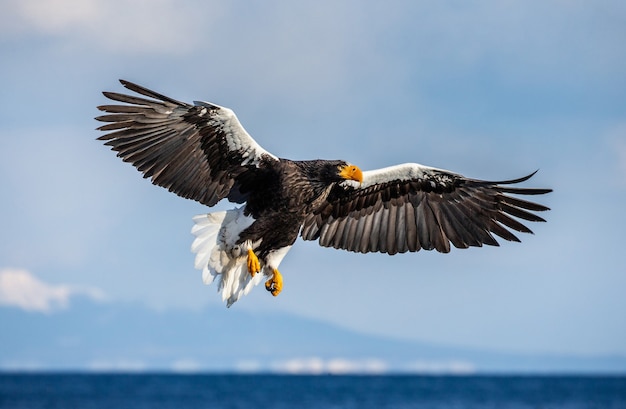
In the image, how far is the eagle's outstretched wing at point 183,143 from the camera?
1027cm

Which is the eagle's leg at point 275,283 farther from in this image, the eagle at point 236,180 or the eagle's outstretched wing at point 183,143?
the eagle's outstretched wing at point 183,143

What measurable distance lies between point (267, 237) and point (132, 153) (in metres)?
1.54

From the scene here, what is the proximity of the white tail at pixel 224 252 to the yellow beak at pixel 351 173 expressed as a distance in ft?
3.44

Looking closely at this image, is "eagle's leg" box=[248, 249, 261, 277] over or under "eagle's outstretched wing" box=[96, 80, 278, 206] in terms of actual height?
under

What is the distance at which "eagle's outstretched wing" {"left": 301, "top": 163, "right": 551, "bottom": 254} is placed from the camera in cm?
1157

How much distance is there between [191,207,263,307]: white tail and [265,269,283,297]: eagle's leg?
216 mm

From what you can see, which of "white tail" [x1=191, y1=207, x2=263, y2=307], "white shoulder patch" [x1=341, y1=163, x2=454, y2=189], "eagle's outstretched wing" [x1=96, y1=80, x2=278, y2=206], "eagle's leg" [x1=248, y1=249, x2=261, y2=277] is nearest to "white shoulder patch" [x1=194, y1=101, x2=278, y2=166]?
"eagle's outstretched wing" [x1=96, y1=80, x2=278, y2=206]

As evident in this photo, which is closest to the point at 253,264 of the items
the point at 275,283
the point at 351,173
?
the point at 275,283

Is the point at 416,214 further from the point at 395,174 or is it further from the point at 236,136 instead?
the point at 236,136

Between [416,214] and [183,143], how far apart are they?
2.84 metres

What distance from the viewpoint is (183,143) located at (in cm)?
1041

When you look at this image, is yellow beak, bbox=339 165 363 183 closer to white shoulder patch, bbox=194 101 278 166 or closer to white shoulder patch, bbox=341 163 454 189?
white shoulder patch, bbox=341 163 454 189
